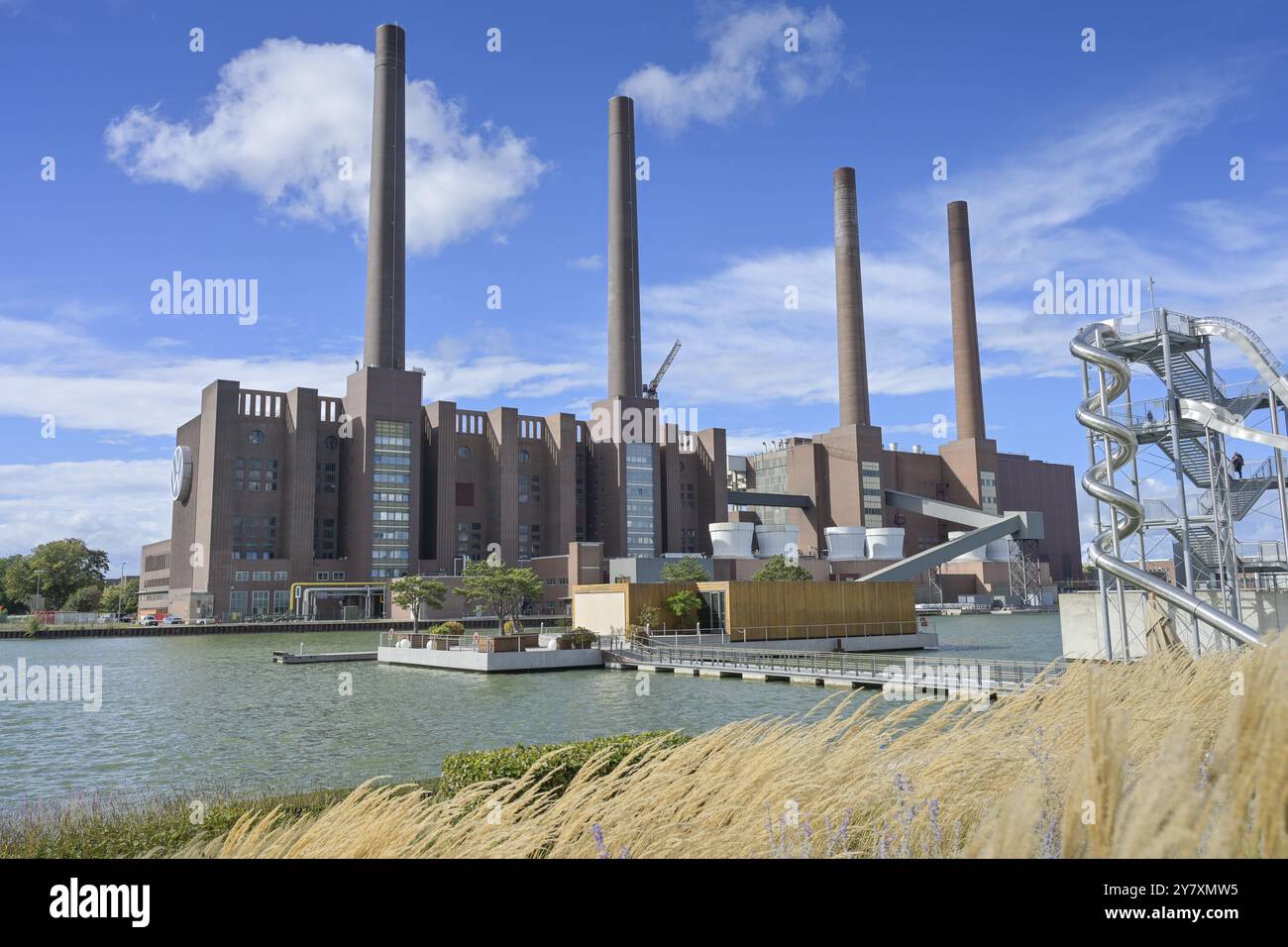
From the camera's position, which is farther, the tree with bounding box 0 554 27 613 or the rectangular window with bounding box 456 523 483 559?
the tree with bounding box 0 554 27 613

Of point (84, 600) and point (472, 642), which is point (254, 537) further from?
point (472, 642)

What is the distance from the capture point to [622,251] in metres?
112

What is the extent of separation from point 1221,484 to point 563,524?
93621 millimetres

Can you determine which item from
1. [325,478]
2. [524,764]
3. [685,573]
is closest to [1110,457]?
[524,764]

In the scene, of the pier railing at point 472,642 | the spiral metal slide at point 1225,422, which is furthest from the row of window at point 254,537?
the spiral metal slide at point 1225,422

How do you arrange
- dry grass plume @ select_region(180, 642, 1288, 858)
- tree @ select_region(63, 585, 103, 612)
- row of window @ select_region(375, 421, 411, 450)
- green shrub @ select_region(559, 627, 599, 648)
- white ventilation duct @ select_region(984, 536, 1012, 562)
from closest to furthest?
dry grass plume @ select_region(180, 642, 1288, 858)
green shrub @ select_region(559, 627, 599, 648)
row of window @ select_region(375, 421, 411, 450)
tree @ select_region(63, 585, 103, 612)
white ventilation duct @ select_region(984, 536, 1012, 562)

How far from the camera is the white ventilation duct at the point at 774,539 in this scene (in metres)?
122

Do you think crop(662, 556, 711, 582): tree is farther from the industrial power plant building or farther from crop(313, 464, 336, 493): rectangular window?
A: crop(313, 464, 336, 493): rectangular window

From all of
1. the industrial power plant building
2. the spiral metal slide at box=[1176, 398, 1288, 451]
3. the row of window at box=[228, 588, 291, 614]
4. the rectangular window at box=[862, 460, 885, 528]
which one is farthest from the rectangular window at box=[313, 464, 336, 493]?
the spiral metal slide at box=[1176, 398, 1288, 451]

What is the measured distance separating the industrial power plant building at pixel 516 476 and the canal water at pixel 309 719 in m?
53.1

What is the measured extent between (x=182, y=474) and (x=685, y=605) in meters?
77.0

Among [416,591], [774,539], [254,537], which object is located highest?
[254,537]

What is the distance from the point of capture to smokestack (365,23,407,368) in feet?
340
